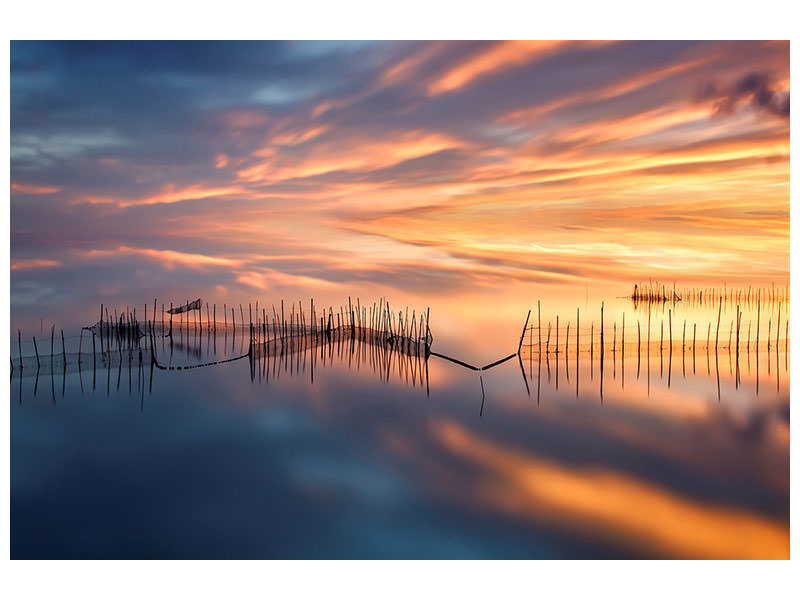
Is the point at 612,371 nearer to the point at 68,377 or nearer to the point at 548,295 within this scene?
the point at 548,295

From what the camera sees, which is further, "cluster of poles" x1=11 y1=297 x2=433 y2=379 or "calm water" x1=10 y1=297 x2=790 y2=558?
"cluster of poles" x1=11 y1=297 x2=433 y2=379

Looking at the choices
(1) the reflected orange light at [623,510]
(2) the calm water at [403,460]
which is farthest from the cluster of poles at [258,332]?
(1) the reflected orange light at [623,510]

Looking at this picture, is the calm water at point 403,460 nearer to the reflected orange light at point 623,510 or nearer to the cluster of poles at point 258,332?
the reflected orange light at point 623,510

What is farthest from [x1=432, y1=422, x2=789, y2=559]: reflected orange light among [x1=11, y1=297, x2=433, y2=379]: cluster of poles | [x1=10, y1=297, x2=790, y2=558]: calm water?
[x1=11, y1=297, x2=433, y2=379]: cluster of poles

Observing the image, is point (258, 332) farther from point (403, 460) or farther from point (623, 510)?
point (623, 510)

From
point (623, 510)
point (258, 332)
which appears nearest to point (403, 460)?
point (623, 510)

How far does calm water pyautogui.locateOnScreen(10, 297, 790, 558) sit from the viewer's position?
3.14 m

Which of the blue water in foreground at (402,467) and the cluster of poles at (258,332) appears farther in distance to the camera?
the cluster of poles at (258,332)

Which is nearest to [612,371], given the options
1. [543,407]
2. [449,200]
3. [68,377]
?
[543,407]

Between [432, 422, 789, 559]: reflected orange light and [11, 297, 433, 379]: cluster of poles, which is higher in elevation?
[11, 297, 433, 379]: cluster of poles

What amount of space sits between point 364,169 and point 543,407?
2.56 meters

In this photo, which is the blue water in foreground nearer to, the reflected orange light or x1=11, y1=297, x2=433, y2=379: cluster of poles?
the reflected orange light

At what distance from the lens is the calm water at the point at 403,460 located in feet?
10.3
